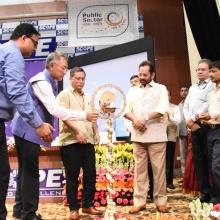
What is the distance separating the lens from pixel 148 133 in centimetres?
344

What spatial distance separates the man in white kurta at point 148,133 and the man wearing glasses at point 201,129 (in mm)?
406

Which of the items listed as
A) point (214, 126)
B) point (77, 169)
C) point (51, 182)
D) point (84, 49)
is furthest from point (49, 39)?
point (214, 126)

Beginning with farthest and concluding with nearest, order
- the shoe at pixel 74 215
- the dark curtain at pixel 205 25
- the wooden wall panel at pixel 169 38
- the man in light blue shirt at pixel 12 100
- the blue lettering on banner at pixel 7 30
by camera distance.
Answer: the blue lettering on banner at pixel 7 30 → the wooden wall panel at pixel 169 38 → the dark curtain at pixel 205 25 → the shoe at pixel 74 215 → the man in light blue shirt at pixel 12 100

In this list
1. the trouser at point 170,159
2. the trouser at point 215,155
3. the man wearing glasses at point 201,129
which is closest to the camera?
the trouser at point 215,155

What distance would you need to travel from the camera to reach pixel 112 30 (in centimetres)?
710

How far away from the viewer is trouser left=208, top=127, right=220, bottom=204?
131 inches

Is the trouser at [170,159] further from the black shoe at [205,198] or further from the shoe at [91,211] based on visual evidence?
the shoe at [91,211]

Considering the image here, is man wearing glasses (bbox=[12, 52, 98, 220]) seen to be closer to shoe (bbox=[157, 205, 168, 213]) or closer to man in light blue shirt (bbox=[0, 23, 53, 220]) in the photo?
man in light blue shirt (bbox=[0, 23, 53, 220])

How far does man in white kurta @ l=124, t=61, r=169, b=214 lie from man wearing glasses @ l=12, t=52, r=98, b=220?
81 cm

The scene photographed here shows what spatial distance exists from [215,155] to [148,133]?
61cm

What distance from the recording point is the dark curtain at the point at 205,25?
18.4 feet

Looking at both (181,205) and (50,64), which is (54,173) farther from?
(50,64)

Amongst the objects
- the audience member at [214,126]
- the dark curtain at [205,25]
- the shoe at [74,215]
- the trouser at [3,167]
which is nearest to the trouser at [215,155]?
the audience member at [214,126]

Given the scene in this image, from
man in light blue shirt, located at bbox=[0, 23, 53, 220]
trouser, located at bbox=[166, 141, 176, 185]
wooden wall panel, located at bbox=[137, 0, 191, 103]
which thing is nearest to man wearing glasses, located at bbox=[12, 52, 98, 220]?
man in light blue shirt, located at bbox=[0, 23, 53, 220]
